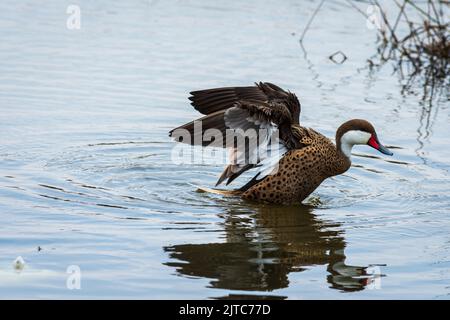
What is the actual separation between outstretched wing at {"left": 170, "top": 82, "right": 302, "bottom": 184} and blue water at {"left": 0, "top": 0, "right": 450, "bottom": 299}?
0.41 meters

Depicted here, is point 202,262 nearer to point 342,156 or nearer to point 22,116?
point 342,156

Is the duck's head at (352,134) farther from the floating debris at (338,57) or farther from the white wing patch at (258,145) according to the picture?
the floating debris at (338,57)

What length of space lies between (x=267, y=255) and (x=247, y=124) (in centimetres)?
145

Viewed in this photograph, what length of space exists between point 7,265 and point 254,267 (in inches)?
63.7

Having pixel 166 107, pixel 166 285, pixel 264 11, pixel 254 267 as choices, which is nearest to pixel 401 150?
pixel 166 107

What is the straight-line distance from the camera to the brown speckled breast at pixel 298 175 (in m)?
8.66

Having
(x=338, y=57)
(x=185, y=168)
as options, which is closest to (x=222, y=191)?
(x=185, y=168)

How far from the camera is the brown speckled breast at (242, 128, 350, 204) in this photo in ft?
28.4

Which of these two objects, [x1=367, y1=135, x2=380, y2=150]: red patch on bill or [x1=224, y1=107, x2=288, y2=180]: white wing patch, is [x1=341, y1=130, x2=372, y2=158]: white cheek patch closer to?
[x1=367, y1=135, x2=380, y2=150]: red patch on bill

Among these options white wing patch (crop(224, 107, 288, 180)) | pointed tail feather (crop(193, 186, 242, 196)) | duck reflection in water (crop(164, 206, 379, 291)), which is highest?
white wing patch (crop(224, 107, 288, 180))

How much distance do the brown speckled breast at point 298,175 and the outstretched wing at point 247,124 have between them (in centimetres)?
8

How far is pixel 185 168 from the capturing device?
9555 mm

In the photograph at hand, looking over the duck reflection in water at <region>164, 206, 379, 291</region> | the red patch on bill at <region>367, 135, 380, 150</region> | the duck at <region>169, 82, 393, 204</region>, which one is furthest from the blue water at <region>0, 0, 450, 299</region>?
the red patch on bill at <region>367, 135, 380, 150</region>

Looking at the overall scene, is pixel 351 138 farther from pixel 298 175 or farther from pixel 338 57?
pixel 338 57
